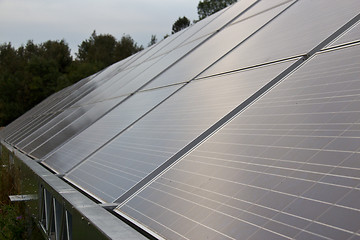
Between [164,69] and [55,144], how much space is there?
6.95 feet

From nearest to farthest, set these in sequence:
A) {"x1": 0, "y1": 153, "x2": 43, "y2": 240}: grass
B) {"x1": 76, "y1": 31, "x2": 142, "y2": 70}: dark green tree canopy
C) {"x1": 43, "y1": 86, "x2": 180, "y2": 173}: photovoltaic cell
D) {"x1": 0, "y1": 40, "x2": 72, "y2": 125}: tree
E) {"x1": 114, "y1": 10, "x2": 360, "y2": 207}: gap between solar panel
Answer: {"x1": 114, "y1": 10, "x2": 360, "y2": 207}: gap between solar panel
{"x1": 43, "y1": 86, "x2": 180, "y2": 173}: photovoltaic cell
{"x1": 0, "y1": 153, "x2": 43, "y2": 240}: grass
{"x1": 0, "y1": 40, "x2": 72, "y2": 125}: tree
{"x1": 76, "y1": 31, "x2": 142, "y2": 70}: dark green tree canopy

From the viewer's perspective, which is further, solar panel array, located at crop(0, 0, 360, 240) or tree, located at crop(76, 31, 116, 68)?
tree, located at crop(76, 31, 116, 68)

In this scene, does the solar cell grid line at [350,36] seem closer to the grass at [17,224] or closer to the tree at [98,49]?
the grass at [17,224]

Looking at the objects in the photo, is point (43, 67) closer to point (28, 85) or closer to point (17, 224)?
point (28, 85)

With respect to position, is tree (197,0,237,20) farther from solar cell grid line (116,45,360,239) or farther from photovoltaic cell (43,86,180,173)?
solar cell grid line (116,45,360,239)

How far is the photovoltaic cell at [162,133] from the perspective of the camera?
3.86 meters

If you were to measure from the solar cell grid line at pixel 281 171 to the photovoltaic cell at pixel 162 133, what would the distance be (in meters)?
0.39

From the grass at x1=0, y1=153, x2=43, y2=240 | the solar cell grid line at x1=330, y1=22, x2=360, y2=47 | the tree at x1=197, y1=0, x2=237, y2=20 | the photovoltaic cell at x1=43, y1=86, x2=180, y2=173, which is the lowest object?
the grass at x1=0, y1=153, x2=43, y2=240

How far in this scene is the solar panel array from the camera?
207 centimetres

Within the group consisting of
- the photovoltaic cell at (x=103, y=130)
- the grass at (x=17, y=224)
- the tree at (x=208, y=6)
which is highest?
the tree at (x=208, y=6)

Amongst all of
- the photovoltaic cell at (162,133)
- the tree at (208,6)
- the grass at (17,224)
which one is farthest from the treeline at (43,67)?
the photovoltaic cell at (162,133)

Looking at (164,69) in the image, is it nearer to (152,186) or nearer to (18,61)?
(152,186)

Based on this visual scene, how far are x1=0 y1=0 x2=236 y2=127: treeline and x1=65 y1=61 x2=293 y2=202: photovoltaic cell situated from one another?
4418 cm

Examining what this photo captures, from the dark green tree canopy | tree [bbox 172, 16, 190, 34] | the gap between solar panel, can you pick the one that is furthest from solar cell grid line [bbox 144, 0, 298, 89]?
tree [bbox 172, 16, 190, 34]
